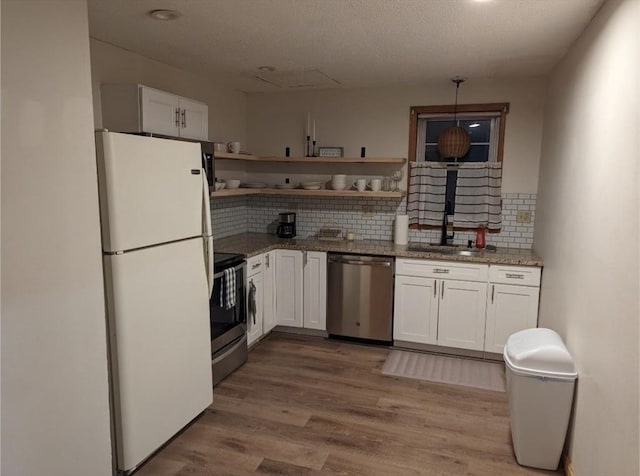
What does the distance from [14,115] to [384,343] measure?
3.43 metres

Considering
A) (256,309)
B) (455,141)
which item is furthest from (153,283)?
(455,141)

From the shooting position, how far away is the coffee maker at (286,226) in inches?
187

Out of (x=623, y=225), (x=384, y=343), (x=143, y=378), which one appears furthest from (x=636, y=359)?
(x=384, y=343)

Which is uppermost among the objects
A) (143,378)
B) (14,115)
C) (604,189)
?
(14,115)

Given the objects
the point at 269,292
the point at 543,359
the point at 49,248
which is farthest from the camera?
the point at 269,292

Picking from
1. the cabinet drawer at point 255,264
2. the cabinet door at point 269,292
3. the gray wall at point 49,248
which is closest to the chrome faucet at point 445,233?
the cabinet door at point 269,292

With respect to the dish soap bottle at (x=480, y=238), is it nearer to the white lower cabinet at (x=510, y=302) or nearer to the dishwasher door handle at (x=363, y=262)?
the white lower cabinet at (x=510, y=302)

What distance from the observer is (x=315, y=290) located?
4.34 m

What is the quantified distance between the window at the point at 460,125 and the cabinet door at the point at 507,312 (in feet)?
3.38

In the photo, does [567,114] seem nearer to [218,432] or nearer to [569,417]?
[569,417]

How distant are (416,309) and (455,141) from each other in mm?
1606

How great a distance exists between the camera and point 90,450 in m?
2.05

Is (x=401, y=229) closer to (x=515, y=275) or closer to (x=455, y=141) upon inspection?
(x=455, y=141)

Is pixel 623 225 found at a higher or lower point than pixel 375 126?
lower
